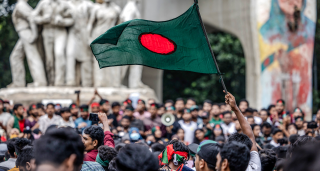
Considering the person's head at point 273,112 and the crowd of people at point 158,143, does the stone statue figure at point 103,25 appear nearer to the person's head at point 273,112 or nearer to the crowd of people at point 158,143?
the crowd of people at point 158,143

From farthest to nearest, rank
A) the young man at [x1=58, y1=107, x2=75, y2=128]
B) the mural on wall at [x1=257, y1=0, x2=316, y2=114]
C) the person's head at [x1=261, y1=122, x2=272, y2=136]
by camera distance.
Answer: the mural on wall at [x1=257, y1=0, x2=316, y2=114]
the young man at [x1=58, y1=107, x2=75, y2=128]
the person's head at [x1=261, y1=122, x2=272, y2=136]

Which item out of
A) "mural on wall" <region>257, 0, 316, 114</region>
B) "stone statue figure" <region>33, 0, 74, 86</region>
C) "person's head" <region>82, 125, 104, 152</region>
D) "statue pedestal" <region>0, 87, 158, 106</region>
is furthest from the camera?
"mural on wall" <region>257, 0, 316, 114</region>

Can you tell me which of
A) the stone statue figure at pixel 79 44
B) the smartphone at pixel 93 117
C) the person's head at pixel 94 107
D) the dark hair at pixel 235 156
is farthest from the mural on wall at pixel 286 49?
the dark hair at pixel 235 156

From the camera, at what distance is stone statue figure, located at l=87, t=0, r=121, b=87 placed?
1204cm

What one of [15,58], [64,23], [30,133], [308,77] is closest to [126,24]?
[30,133]

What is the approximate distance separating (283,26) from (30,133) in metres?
8.88

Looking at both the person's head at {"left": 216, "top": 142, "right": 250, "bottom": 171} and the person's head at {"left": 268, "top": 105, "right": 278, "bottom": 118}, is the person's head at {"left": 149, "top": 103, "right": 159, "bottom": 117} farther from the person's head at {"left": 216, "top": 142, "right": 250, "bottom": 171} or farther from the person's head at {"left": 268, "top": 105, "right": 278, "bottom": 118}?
the person's head at {"left": 216, "top": 142, "right": 250, "bottom": 171}

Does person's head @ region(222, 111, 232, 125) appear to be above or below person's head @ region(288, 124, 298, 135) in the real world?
above

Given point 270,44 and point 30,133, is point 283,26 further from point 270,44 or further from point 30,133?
point 30,133

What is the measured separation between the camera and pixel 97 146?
12.9 feet

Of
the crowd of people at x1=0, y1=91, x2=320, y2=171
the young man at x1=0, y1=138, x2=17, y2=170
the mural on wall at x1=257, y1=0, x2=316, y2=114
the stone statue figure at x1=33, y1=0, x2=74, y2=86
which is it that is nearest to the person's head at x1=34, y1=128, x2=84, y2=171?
the crowd of people at x1=0, y1=91, x2=320, y2=171

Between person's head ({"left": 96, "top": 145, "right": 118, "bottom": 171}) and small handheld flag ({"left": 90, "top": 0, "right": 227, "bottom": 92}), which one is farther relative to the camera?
small handheld flag ({"left": 90, "top": 0, "right": 227, "bottom": 92})

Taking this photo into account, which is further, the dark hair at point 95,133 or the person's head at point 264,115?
the person's head at point 264,115

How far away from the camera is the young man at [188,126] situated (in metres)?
7.34
